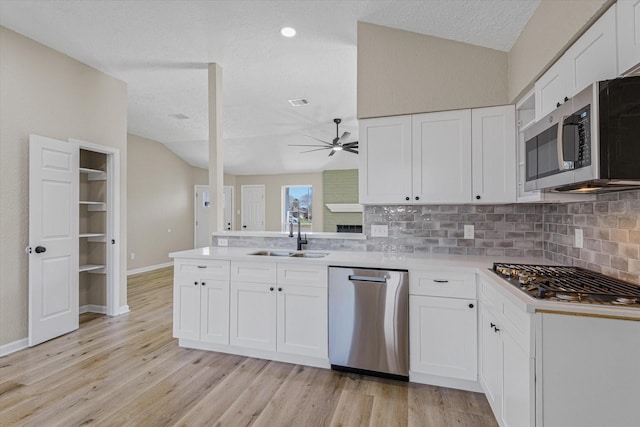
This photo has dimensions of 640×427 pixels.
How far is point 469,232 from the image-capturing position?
281 cm

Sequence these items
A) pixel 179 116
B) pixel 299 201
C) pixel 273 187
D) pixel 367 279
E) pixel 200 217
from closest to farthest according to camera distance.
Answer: pixel 367 279
pixel 179 116
pixel 200 217
pixel 299 201
pixel 273 187

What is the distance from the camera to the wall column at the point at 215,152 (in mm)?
3580

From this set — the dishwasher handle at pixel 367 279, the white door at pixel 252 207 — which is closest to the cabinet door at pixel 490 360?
the dishwasher handle at pixel 367 279

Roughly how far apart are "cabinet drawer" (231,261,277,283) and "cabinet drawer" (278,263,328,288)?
0.27ft

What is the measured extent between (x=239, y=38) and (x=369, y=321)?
293 centimetres

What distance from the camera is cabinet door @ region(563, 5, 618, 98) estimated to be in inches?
52.5

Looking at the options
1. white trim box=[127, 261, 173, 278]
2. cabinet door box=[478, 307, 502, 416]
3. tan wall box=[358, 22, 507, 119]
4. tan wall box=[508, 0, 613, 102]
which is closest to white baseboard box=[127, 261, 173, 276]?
white trim box=[127, 261, 173, 278]

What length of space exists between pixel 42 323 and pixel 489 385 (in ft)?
13.1

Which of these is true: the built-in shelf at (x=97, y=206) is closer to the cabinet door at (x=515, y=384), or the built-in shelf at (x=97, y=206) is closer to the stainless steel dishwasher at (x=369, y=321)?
the stainless steel dishwasher at (x=369, y=321)

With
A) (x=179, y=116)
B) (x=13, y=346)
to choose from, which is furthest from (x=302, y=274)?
(x=179, y=116)

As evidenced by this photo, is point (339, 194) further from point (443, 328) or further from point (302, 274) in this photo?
point (443, 328)

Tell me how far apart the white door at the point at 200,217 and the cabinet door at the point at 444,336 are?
713cm

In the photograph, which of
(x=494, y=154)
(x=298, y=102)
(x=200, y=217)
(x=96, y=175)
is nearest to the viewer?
(x=494, y=154)

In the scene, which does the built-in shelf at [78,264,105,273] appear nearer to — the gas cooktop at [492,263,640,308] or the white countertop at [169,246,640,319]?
the white countertop at [169,246,640,319]
